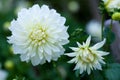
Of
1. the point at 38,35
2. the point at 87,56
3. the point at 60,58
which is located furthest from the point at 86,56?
the point at 60,58

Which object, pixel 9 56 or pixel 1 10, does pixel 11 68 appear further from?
pixel 1 10

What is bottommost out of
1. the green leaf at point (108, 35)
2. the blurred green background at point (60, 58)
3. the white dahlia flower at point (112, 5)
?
the blurred green background at point (60, 58)

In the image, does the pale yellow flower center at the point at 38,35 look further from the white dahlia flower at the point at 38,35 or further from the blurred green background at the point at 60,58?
the blurred green background at the point at 60,58

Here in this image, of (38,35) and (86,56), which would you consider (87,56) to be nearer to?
(86,56)

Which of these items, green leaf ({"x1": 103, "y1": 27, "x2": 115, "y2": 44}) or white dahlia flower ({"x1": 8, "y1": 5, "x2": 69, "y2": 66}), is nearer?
white dahlia flower ({"x1": 8, "y1": 5, "x2": 69, "y2": 66})

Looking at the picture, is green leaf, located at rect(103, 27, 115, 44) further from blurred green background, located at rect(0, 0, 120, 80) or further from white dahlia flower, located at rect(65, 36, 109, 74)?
white dahlia flower, located at rect(65, 36, 109, 74)

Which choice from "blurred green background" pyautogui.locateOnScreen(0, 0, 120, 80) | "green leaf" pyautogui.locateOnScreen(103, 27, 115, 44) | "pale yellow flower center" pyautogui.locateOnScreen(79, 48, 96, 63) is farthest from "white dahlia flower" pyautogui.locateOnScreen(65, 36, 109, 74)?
"green leaf" pyautogui.locateOnScreen(103, 27, 115, 44)

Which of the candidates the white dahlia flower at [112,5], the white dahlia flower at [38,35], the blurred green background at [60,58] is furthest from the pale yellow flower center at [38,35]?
the white dahlia flower at [112,5]
